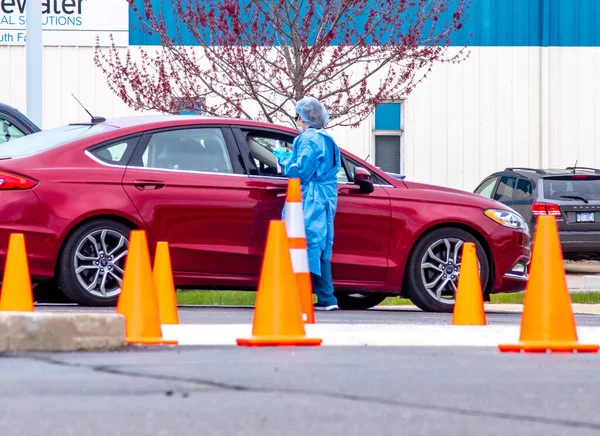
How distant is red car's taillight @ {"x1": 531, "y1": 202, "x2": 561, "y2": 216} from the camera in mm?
18312

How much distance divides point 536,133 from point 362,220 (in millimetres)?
13423

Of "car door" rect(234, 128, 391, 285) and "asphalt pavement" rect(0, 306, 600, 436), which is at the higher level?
"car door" rect(234, 128, 391, 285)

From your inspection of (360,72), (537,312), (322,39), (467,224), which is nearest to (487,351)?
(537,312)

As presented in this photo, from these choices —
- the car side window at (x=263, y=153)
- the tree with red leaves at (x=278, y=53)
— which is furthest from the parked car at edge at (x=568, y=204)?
the car side window at (x=263, y=153)

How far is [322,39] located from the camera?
1717 centimetres

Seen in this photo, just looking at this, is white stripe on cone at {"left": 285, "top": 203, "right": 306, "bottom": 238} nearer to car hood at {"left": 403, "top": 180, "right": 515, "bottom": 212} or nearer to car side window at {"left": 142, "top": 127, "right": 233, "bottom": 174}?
car side window at {"left": 142, "top": 127, "right": 233, "bottom": 174}

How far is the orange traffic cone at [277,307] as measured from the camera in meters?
7.13

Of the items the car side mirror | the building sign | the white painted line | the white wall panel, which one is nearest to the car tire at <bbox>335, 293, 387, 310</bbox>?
the car side mirror

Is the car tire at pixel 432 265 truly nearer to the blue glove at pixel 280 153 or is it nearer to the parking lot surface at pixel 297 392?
the blue glove at pixel 280 153

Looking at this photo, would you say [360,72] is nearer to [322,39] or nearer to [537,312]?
[322,39]

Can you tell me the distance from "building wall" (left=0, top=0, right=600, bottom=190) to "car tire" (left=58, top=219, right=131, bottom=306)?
44.2 ft

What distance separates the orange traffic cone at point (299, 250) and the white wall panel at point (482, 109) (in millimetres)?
14964

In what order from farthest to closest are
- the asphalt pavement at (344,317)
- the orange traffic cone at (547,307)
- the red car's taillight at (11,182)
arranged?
the red car's taillight at (11,182) < the asphalt pavement at (344,317) < the orange traffic cone at (547,307)

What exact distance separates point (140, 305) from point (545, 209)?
11.7 m
